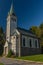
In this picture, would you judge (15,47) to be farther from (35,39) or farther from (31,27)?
(31,27)

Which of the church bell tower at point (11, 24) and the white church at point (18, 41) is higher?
the church bell tower at point (11, 24)

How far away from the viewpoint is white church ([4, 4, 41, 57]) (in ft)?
113

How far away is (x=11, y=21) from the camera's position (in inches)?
1458

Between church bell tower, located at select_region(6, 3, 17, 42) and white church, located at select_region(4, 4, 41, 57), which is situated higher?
church bell tower, located at select_region(6, 3, 17, 42)

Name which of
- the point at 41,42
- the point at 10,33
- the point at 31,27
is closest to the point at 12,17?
Result: the point at 10,33

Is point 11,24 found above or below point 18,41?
above

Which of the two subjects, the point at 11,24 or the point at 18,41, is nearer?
the point at 18,41

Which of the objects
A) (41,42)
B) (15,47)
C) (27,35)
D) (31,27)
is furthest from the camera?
(31,27)

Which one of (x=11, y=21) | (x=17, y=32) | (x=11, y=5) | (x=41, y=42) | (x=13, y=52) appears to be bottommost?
(x=13, y=52)

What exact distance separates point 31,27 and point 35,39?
60.0ft

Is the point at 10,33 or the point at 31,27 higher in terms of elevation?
the point at 31,27

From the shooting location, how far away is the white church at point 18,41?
3431 cm

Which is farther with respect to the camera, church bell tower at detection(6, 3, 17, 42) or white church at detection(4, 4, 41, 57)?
church bell tower at detection(6, 3, 17, 42)

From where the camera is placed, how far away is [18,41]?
113 ft
